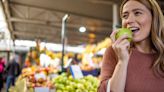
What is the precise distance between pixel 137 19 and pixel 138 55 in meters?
0.16

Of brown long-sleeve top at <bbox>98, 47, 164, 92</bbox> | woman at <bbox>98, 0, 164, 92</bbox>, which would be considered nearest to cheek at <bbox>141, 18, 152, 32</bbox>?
woman at <bbox>98, 0, 164, 92</bbox>

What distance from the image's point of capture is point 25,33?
2020 centimetres

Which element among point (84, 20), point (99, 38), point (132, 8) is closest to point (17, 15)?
point (84, 20)

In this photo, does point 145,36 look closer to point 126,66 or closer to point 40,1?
point 126,66

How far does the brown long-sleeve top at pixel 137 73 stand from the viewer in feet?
4.36

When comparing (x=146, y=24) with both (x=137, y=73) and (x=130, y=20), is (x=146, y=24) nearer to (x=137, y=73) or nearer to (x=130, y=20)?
(x=130, y=20)

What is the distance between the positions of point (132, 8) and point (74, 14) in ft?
35.9

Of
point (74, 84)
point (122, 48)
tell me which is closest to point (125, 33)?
point (122, 48)

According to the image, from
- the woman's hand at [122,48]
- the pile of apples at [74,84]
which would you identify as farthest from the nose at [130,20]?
the pile of apples at [74,84]

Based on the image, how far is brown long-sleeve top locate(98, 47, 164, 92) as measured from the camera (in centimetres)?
133

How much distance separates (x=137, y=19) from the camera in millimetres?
1369

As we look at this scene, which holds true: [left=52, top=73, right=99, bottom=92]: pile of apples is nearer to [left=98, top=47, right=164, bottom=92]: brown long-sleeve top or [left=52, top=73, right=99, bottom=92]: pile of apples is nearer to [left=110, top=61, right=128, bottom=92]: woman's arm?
[left=98, top=47, right=164, bottom=92]: brown long-sleeve top

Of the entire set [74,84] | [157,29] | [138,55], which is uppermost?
[157,29]

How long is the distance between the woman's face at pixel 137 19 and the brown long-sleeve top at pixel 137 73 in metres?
0.09
